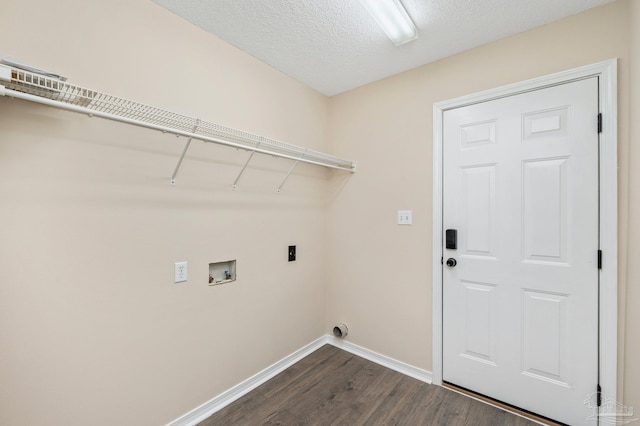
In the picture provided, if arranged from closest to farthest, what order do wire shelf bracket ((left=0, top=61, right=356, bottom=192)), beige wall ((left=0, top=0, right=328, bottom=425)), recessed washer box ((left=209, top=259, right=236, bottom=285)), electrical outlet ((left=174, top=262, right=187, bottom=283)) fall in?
wire shelf bracket ((left=0, top=61, right=356, bottom=192)), beige wall ((left=0, top=0, right=328, bottom=425)), electrical outlet ((left=174, top=262, right=187, bottom=283)), recessed washer box ((left=209, top=259, right=236, bottom=285))

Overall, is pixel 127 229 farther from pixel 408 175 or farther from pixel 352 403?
pixel 408 175

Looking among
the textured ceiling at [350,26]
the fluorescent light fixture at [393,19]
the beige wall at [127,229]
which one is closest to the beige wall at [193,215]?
the beige wall at [127,229]

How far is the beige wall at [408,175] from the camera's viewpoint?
1.48 m

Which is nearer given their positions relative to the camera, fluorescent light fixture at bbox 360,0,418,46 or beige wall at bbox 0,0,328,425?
beige wall at bbox 0,0,328,425

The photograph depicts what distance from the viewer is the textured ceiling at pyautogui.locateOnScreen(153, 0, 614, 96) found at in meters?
1.55

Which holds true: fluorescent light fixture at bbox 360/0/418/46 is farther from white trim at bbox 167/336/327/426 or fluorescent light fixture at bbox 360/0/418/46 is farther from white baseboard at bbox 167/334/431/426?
white trim at bbox 167/336/327/426

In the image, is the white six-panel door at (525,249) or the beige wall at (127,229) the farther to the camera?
the white six-panel door at (525,249)

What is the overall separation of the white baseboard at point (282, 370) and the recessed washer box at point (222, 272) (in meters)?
0.76

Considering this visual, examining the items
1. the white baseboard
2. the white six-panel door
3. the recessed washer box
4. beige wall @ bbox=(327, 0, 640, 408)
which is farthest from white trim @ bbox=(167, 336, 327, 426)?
the white six-panel door

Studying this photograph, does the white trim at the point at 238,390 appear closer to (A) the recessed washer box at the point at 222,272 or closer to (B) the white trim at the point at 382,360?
(B) the white trim at the point at 382,360

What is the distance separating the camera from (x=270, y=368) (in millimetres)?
2164

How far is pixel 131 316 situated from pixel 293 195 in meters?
1.40

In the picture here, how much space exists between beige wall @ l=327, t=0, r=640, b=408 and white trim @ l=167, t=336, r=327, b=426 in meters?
0.48

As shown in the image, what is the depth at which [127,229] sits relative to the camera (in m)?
1.44
